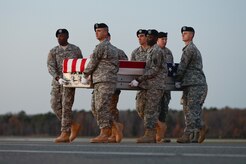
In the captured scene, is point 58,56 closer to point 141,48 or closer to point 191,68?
point 141,48

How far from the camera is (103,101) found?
579 inches

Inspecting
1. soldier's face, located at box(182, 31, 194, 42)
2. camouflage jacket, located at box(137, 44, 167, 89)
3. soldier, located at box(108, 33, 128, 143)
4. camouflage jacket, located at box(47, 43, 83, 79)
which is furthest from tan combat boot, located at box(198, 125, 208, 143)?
camouflage jacket, located at box(47, 43, 83, 79)

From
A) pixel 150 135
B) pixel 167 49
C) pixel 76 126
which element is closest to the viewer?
pixel 150 135

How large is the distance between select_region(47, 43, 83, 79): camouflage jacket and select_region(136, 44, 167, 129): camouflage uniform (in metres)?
1.88

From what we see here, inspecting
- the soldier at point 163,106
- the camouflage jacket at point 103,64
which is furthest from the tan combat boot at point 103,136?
the soldier at point 163,106

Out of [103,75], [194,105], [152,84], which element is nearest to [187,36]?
[194,105]

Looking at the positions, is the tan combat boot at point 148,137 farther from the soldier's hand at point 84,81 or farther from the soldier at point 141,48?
the soldier at point 141,48

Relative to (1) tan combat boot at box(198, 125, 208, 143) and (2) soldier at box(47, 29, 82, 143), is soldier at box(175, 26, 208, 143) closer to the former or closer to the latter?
(1) tan combat boot at box(198, 125, 208, 143)

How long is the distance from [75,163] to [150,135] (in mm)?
6275

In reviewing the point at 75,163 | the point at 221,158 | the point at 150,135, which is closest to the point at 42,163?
the point at 75,163

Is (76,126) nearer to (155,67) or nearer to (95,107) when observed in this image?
(95,107)

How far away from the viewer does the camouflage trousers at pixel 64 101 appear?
1590 centimetres

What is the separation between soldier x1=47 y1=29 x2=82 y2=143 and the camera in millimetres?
15930

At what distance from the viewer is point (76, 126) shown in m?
16.2
